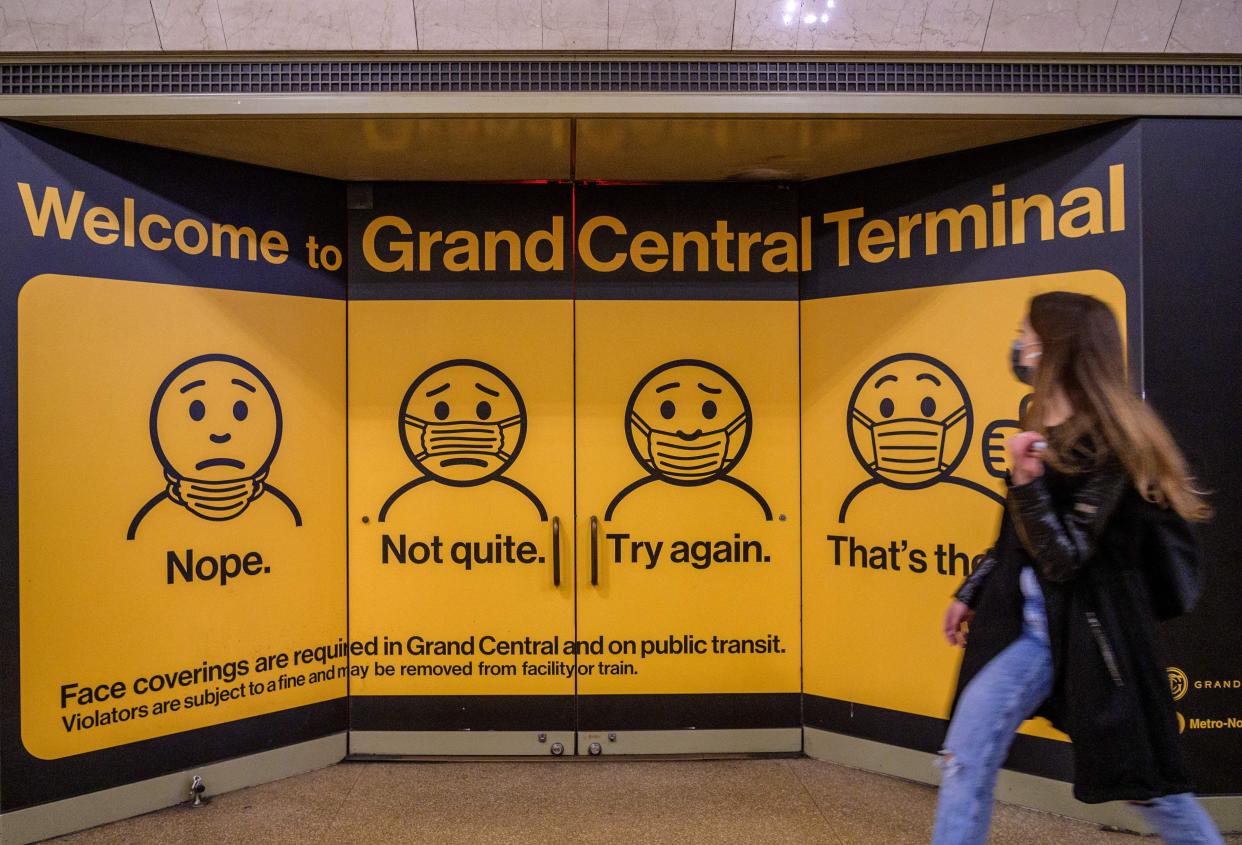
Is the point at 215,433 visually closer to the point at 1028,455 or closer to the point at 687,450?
Result: the point at 687,450

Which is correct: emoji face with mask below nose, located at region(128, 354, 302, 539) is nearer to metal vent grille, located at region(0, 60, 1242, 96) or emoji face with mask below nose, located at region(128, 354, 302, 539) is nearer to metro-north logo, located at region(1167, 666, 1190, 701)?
metal vent grille, located at region(0, 60, 1242, 96)

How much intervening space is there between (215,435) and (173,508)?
0.32m

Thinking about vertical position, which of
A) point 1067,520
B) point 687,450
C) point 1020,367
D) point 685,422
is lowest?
point 1067,520

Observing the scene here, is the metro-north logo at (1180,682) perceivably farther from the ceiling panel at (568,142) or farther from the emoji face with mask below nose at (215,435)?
the emoji face with mask below nose at (215,435)

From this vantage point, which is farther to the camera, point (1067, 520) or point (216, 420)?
point (216, 420)

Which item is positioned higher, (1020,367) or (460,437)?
(1020,367)

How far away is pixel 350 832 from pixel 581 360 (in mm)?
2038

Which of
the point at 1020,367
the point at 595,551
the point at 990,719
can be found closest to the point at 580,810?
the point at 595,551

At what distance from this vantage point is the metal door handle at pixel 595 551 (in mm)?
3541

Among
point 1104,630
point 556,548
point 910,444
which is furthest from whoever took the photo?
point 556,548

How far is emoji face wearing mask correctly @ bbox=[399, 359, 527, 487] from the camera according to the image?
3566 millimetres

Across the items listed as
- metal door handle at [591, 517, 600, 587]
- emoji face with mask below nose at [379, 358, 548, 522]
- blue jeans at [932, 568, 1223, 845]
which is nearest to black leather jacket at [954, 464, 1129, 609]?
blue jeans at [932, 568, 1223, 845]

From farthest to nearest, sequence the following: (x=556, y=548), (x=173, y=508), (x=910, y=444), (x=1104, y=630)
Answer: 1. (x=556, y=548)
2. (x=910, y=444)
3. (x=173, y=508)
4. (x=1104, y=630)

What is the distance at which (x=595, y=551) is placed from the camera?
355 centimetres
